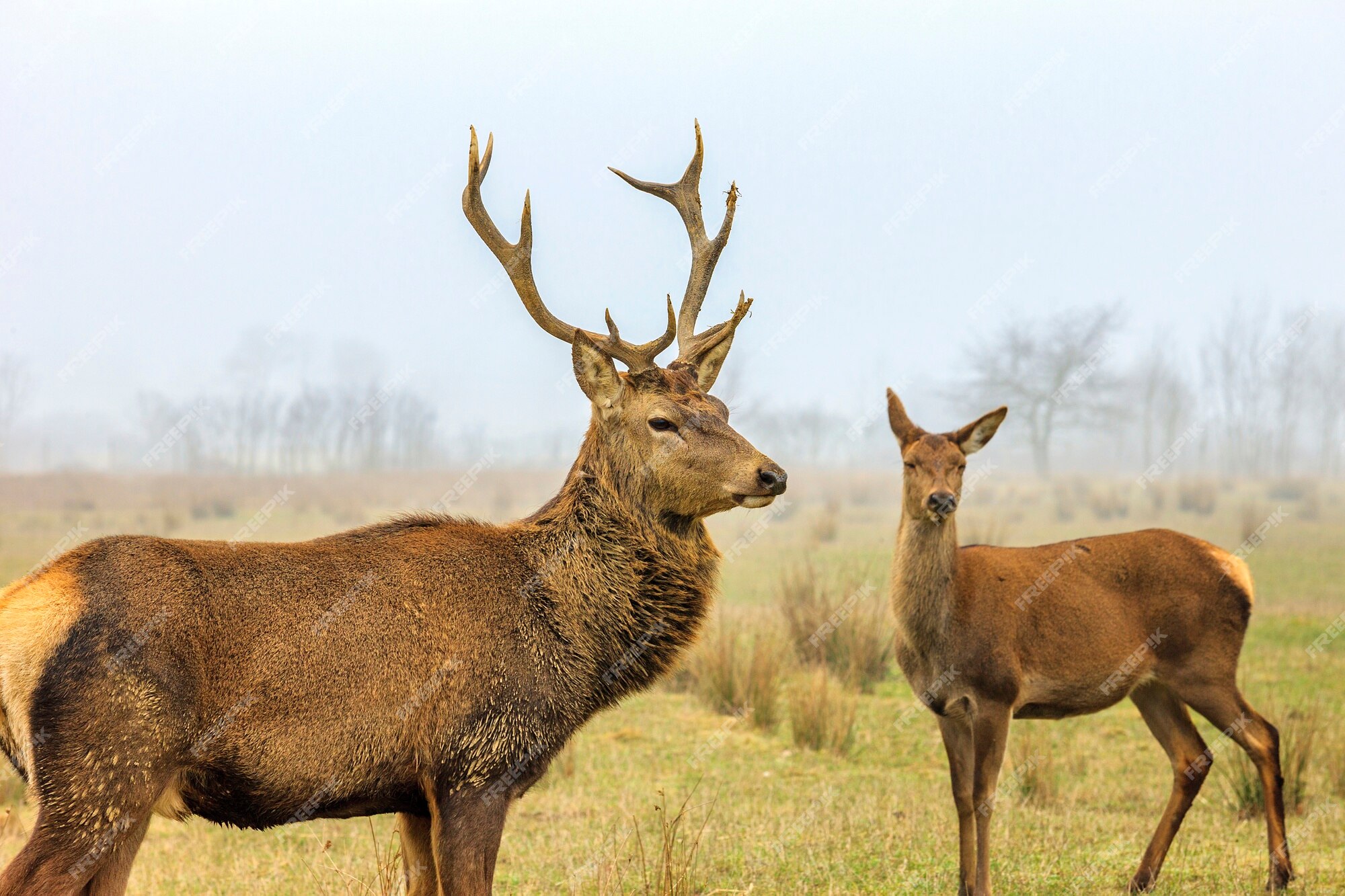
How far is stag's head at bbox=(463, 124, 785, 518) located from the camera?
5.44 meters

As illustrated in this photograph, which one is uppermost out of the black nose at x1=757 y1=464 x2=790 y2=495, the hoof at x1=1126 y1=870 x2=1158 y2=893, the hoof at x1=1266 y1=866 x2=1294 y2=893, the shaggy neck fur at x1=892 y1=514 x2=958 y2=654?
the black nose at x1=757 y1=464 x2=790 y2=495

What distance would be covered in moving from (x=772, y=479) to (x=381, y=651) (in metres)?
1.83

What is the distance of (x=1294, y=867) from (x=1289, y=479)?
60.5 m

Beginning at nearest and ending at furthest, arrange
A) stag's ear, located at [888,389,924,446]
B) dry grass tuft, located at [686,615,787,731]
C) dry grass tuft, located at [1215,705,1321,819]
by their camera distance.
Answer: stag's ear, located at [888,389,924,446], dry grass tuft, located at [1215,705,1321,819], dry grass tuft, located at [686,615,787,731]

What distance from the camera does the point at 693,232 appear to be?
6.82 metres

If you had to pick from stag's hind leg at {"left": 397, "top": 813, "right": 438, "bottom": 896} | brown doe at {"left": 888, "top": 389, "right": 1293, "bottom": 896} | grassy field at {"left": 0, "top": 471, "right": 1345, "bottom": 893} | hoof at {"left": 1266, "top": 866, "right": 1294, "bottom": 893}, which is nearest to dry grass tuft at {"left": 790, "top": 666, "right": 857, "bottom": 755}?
grassy field at {"left": 0, "top": 471, "right": 1345, "bottom": 893}

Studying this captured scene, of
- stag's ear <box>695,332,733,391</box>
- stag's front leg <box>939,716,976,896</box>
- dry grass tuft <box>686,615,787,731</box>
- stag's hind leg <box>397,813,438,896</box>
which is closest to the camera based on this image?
stag's hind leg <box>397,813,438,896</box>

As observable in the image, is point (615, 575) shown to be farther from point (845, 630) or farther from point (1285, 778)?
point (845, 630)

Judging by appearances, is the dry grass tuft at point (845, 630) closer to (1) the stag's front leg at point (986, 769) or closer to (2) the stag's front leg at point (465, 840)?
(1) the stag's front leg at point (986, 769)

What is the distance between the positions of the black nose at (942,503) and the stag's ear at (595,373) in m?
2.61

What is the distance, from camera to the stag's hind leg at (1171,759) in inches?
275

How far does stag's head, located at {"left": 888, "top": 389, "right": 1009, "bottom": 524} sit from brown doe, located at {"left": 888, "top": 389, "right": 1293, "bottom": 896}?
0.03 feet

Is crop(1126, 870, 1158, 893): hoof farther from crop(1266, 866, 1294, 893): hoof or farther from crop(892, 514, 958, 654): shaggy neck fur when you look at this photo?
crop(892, 514, 958, 654): shaggy neck fur

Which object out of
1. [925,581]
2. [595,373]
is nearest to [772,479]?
[595,373]
